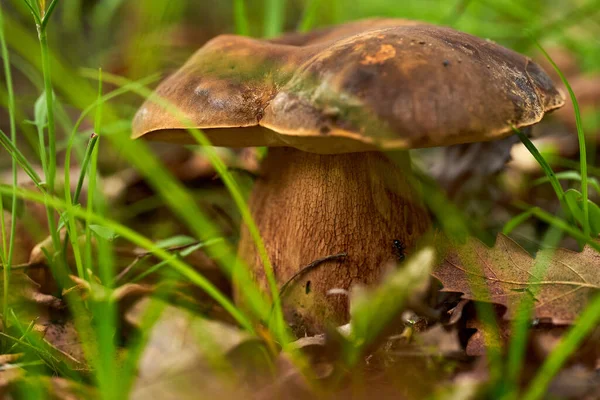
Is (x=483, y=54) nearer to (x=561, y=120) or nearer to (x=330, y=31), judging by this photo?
(x=330, y=31)

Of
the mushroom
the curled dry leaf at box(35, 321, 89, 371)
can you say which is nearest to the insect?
the mushroom

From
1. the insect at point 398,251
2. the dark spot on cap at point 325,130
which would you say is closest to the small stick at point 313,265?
the insect at point 398,251

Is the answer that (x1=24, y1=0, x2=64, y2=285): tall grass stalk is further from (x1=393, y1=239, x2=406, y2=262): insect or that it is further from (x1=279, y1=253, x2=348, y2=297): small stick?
(x1=393, y1=239, x2=406, y2=262): insect

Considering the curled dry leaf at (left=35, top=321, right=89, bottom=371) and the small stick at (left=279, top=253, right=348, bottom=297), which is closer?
the curled dry leaf at (left=35, top=321, right=89, bottom=371)

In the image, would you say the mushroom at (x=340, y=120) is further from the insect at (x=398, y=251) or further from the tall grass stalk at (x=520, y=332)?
the tall grass stalk at (x=520, y=332)

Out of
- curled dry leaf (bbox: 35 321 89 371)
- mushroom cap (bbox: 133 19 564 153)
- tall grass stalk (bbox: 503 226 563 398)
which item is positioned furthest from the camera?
curled dry leaf (bbox: 35 321 89 371)

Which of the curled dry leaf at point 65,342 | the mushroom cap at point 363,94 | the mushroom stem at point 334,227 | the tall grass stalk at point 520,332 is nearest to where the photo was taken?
the tall grass stalk at point 520,332

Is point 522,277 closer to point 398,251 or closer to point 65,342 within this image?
point 398,251

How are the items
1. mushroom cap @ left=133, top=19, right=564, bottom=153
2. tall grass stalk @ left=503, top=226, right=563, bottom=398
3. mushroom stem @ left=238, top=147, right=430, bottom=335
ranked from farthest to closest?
mushroom stem @ left=238, top=147, right=430, bottom=335
mushroom cap @ left=133, top=19, right=564, bottom=153
tall grass stalk @ left=503, top=226, right=563, bottom=398
